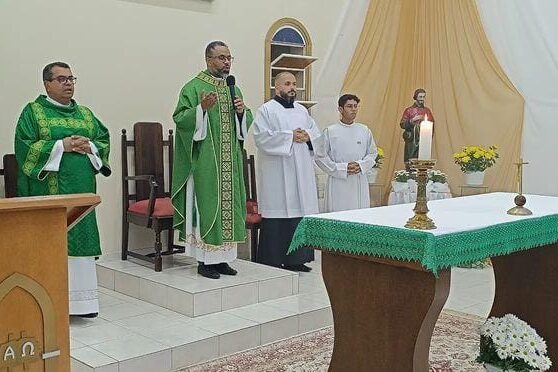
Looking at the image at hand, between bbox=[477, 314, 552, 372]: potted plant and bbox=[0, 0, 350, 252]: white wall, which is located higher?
bbox=[0, 0, 350, 252]: white wall

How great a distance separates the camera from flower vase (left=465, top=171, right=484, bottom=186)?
6.81 m

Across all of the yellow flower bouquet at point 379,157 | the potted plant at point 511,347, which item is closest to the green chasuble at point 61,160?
the potted plant at point 511,347

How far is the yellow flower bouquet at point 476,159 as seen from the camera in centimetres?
675

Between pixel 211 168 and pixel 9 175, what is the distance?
1.37 meters

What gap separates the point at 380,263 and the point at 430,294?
26 centimetres

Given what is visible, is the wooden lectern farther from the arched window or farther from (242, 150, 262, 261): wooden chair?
the arched window

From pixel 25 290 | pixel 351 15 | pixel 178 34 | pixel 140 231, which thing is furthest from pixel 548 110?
pixel 25 290

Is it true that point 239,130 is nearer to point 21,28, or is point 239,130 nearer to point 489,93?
point 21,28

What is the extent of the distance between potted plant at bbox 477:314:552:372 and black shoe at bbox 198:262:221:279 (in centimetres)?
204

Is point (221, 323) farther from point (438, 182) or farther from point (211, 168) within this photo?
point (438, 182)

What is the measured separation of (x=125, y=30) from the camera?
17.8 ft

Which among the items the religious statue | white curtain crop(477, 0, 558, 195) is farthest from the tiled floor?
the religious statue

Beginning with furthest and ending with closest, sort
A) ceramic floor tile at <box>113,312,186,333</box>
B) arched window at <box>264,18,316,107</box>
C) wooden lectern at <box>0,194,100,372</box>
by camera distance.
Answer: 1. arched window at <box>264,18,316,107</box>
2. ceramic floor tile at <box>113,312,186,333</box>
3. wooden lectern at <box>0,194,100,372</box>

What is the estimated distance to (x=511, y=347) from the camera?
3061 mm
